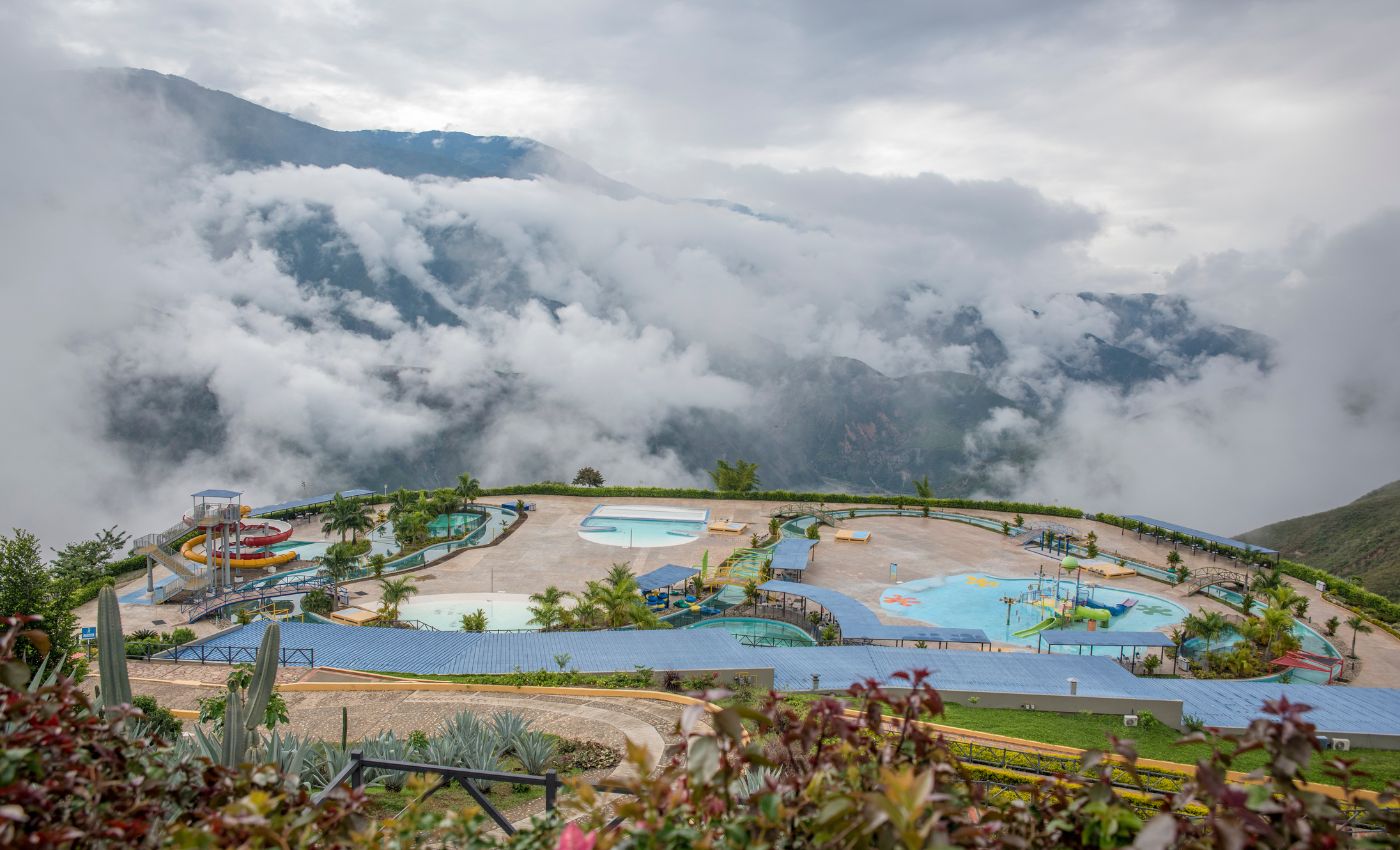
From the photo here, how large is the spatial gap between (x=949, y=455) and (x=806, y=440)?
28.3m

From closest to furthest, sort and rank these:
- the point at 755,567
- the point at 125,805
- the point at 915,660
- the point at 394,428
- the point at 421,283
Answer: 1. the point at 125,805
2. the point at 915,660
3. the point at 755,567
4. the point at 394,428
5. the point at 421,283

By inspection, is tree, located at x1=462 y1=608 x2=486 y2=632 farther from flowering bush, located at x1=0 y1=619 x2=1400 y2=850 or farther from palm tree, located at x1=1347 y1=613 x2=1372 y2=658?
palm tree, located at x1=1347 y1=613 x2=1372 y2=658

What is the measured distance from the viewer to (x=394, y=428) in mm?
117562

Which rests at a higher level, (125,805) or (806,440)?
(125,805)

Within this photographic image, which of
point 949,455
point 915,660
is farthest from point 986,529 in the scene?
point 949,455

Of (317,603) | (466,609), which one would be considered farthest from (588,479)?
(317,603)

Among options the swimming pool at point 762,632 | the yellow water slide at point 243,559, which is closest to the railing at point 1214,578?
the swimming pool at point 762,632

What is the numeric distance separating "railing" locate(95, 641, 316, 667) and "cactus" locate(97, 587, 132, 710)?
1050cm

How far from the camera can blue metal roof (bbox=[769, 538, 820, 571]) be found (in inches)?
1173

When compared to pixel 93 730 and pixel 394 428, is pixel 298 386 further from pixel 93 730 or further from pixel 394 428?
pixel 93 730

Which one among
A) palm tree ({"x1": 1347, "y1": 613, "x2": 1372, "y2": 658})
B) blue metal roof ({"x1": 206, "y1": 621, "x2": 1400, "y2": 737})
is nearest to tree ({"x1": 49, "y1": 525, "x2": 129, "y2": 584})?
blue metal roof ({"x1": 206, "y1": 621, "x2": 1400, "y2": 737})

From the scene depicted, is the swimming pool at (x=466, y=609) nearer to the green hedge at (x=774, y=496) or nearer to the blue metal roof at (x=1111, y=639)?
the blue metal roof at (x=1111, y=639)

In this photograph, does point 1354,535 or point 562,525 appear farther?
point 1354,535

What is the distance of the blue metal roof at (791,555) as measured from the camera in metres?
29.8
